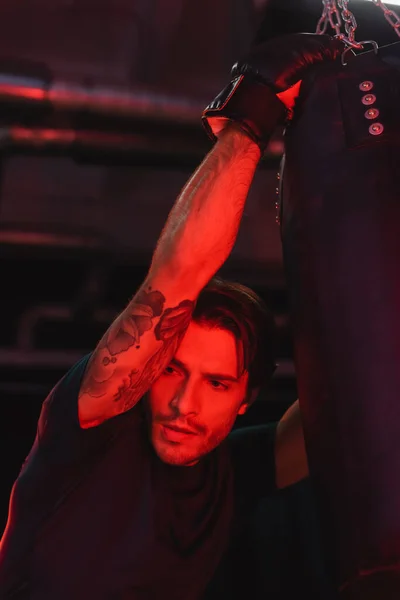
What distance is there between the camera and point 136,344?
3.28 feet

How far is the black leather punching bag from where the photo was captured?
72 centimetres

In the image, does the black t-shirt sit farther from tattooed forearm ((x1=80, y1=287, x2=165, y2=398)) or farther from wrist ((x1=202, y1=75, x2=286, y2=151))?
wrist ((x1=202, y1=75, x2=286, y2=151))

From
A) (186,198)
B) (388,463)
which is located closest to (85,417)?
(186,198)

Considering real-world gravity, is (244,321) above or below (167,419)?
above

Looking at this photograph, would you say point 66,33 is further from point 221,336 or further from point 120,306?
point 221,336

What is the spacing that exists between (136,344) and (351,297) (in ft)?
1.16

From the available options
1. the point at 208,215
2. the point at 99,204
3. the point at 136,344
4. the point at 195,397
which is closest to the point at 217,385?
the point at 195,397

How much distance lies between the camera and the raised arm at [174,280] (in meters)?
0.92

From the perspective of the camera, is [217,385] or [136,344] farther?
[217,385]

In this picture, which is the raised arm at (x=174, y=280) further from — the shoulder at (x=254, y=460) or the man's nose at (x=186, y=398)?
the shoulder at (x=254, y=460)

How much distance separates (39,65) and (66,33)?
0.54 m

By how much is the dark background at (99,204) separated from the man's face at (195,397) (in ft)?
3.45

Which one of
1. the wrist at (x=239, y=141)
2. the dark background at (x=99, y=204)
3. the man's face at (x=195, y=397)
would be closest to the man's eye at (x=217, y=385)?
the man's face at (x=195, y=397)

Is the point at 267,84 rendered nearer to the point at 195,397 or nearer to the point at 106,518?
the point at 195,397
